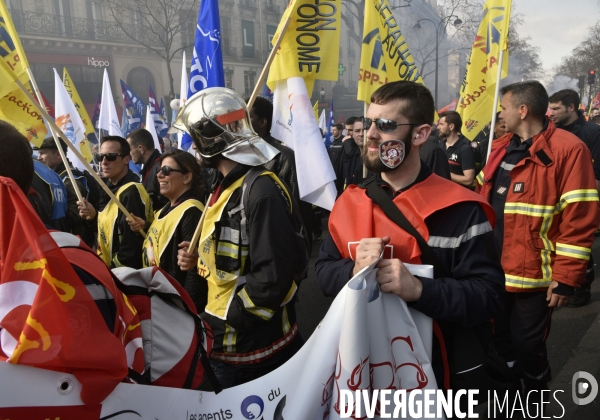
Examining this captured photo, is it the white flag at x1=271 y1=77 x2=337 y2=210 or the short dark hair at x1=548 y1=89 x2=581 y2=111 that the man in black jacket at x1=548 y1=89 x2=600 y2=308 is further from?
the white flag at x1=271 y1=77 x2=337 y2=210

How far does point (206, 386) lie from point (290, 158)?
3.08 metres

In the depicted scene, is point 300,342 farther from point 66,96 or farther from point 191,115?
point 66,96

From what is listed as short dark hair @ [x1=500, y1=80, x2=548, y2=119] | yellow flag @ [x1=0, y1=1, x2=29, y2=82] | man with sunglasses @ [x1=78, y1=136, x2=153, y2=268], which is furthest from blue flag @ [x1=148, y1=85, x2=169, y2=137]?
short dark hair @ [x1=500, y1=80, x2=548, y2=119]

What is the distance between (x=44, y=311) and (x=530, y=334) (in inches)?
115

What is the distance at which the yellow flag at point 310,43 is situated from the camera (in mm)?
3383

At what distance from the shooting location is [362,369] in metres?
1.53

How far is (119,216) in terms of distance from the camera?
3828 mm

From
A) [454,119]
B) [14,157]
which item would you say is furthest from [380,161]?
[454,119]

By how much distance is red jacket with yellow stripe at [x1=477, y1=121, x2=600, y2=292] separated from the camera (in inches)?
116

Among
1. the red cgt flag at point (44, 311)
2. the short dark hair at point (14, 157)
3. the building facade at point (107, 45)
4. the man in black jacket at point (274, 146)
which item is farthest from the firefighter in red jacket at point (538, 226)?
the building facade at point (107, 45)

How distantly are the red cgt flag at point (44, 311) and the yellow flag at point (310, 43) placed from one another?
8.42 feet

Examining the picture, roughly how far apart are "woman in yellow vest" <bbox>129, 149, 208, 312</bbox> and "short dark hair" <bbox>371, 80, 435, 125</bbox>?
1.62 meters

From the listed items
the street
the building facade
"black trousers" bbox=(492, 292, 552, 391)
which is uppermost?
the building facade

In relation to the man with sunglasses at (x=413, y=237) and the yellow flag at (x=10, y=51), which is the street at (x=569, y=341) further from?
the yellow flag at (x=10, y=51)
